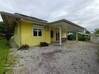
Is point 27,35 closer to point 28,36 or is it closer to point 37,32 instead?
point 28,36

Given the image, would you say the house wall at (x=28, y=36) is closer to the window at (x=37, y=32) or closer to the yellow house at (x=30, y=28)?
the yellow house at (x=30, y=28)

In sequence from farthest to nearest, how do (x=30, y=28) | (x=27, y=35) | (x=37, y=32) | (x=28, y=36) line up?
(x=37, y=32) → (x=30, y=28) → (x=28, y=36) → (x=27, y=35)

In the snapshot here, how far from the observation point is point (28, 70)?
21.6 feet

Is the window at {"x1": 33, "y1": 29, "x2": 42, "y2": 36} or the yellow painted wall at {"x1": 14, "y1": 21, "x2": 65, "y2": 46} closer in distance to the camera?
the yellow painted wall at {"x1": 14, "y1": 21, "x2": 65, "y2": 46}

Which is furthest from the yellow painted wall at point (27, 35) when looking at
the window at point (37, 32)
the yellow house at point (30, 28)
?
the window at point (37, 32)

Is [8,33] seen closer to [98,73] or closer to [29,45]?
[29,45]

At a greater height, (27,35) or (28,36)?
(27,35)

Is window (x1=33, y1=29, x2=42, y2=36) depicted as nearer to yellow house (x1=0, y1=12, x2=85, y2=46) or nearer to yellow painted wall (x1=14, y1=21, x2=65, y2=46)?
yellow house (x1=0, y1=12, x2=85, y2=46)

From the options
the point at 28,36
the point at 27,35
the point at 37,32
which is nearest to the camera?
the point at 27,35

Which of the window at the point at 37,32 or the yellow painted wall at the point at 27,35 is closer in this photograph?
the yellow painted wall at the point at 27,35

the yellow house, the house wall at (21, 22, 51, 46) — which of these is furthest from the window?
the house wall at (21, 22, 51, 46)

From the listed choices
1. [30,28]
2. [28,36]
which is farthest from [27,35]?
[30,28]

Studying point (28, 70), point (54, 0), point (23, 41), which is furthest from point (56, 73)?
point (54, 0)

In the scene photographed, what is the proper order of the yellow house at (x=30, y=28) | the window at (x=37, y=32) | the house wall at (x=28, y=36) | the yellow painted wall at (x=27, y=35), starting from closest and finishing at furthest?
1. the yellow house at (x=30, y=28)
2. the yellow painted wall at (x=27, y=35)
3. the house wall at (x=28, y=36)
4. the window at (x=37, y=32)
